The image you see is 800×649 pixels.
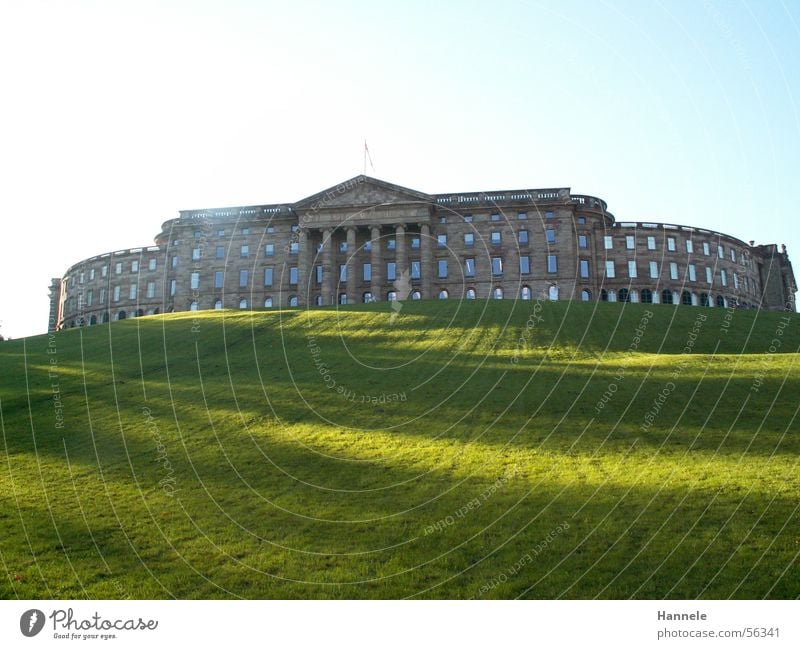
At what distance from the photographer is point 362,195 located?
9906 cm

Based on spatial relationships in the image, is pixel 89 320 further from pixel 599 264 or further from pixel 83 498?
pixel 83 498

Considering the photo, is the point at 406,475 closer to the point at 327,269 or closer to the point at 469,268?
the point at 327,269

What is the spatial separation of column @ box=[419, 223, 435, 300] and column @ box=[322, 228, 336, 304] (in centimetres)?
1161

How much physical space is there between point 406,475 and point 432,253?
3062 inches

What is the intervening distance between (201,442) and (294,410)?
17.5ft

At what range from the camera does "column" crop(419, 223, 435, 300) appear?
97.0m

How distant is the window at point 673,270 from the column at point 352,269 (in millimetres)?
43428

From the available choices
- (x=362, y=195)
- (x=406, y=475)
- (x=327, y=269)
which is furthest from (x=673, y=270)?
(x=406, y=475)

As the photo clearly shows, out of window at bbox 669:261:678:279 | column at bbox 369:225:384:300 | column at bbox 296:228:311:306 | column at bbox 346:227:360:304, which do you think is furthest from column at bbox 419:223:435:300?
window at bbox 669:261:678:279

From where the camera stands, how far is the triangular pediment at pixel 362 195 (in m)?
97.9

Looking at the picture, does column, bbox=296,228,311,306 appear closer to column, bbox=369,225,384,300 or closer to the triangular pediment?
the triangular pediment

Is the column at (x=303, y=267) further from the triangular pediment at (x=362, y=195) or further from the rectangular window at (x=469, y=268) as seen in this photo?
the rectangular window at (x=469, y=268)

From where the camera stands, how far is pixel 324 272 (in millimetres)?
99000

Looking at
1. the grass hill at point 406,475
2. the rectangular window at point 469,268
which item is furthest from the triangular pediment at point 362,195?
the grass hill at point 406,475
